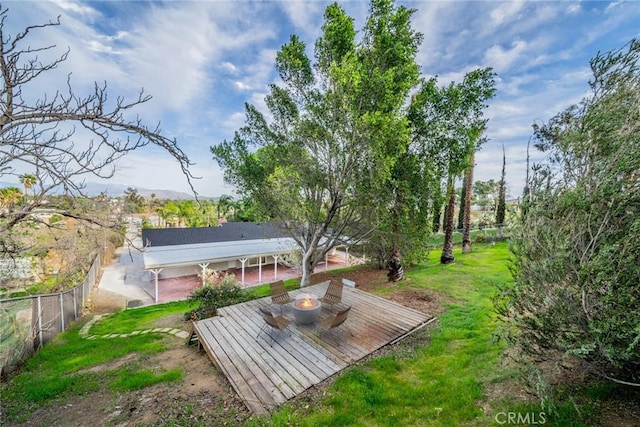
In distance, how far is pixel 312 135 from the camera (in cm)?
923

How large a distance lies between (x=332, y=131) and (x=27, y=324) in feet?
32.3

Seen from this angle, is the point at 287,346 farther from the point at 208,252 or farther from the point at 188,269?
the point at 188,269

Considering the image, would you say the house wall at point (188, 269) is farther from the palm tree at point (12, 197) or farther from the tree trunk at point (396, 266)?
the palm tree at point (12, 197)

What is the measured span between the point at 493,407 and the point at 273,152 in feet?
32.0

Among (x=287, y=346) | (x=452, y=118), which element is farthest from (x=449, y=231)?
(x=287, y=346)

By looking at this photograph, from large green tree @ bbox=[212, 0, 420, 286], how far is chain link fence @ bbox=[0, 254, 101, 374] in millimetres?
7129

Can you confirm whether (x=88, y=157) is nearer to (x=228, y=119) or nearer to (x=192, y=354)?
(x=192, y=354)

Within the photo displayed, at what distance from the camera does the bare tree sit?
185 centimetres

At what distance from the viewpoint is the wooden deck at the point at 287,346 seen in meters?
→ 4.25

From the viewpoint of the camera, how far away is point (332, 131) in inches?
347

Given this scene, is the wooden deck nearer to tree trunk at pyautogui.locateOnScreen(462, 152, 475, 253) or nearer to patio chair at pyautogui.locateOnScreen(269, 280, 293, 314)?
patio chair at pyautogui.locateOnScreen(269, 280, 293, 314)

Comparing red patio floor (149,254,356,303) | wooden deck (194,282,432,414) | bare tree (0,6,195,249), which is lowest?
red patio floor (149,254,356,303)

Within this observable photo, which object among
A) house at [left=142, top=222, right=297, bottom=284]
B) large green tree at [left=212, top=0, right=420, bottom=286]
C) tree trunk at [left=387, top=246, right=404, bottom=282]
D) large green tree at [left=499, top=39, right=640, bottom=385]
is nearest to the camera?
large green tree at [left=499, top=39, right=640, bottom=385]

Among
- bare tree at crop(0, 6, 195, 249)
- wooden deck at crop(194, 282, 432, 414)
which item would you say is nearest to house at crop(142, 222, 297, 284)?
wooden deck at crop(194, 282, 432, 414)
